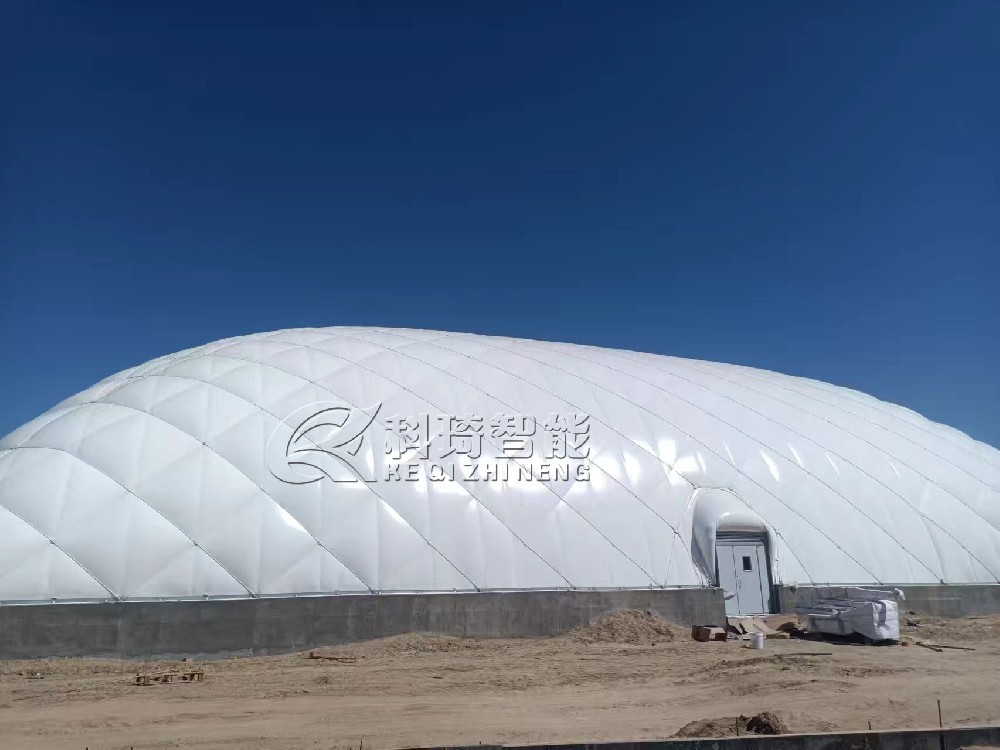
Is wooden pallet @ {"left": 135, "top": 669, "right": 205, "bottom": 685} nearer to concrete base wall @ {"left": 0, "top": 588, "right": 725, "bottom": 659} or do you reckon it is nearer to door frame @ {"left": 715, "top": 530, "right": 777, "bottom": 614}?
concrete base wall @ {"left": 0, "top": 588, "right": 725, "bottom": 659}

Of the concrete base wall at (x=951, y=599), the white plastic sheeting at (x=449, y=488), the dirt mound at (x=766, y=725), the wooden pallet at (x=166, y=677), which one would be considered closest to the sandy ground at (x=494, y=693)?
the wooden pallet at (x=166, y=677)

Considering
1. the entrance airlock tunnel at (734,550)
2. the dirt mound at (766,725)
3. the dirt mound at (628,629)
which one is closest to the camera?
the dirt mound at (766,725)

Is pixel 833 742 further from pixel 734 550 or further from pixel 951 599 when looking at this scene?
pixel 951 599

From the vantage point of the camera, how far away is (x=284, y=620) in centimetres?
1648

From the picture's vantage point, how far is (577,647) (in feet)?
56.8

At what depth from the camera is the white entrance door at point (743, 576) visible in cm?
2023

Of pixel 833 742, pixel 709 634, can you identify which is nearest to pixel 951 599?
pixel 709 634

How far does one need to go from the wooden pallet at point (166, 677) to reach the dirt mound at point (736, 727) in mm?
9386

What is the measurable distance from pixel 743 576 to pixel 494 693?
32.3ft

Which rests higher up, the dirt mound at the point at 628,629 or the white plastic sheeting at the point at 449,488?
the white plastic sheeting at the point at 449,488

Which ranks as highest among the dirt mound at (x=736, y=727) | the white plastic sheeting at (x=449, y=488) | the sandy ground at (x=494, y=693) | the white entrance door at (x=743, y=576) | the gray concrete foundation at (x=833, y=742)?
the white plastic sheeting at (x=449, y=488)

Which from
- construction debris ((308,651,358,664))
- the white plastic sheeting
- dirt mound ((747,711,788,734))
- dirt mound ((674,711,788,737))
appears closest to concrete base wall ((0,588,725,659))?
the white plastic sheeting

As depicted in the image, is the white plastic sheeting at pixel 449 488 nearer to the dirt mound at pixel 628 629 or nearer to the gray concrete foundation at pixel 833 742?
the dirt mound at pixel 628 629

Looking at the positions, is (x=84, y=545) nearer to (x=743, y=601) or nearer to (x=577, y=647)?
(x=577, y=647)
